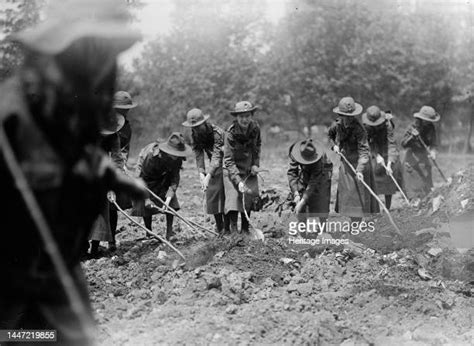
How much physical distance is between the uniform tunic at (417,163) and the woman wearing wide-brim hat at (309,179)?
302 cm

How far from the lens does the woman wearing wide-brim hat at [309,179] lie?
252 inches

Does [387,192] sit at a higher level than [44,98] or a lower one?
lower

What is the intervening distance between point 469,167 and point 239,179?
3.15m

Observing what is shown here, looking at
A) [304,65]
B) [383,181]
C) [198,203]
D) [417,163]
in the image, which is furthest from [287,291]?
[304,65]

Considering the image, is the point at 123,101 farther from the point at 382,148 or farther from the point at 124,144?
the point at 382,148

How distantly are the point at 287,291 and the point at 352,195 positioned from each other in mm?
2669

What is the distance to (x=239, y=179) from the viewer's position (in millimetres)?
6594

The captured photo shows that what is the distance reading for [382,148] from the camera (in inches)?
340

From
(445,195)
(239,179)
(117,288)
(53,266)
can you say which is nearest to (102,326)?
(117,288)

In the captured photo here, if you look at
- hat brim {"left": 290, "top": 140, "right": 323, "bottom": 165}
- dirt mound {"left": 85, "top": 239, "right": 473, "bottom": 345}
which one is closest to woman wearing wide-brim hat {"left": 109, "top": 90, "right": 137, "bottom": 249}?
dirt mound {"left": 85, "top": 239, "right": 473, "bottom": 345}

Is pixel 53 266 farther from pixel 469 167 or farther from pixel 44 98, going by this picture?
pixel 469 167

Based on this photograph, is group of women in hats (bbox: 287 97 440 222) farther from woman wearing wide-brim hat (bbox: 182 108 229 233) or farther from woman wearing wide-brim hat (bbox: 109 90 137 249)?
woman wearing wide-brim hat (bbox: 109 90 137 249)

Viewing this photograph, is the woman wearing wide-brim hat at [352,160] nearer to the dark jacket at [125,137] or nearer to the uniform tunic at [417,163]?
the uniform tunic at [417,163]

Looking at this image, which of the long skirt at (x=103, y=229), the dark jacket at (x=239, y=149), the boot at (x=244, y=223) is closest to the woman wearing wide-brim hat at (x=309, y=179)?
the dark jacket at (x=239, y=149)
